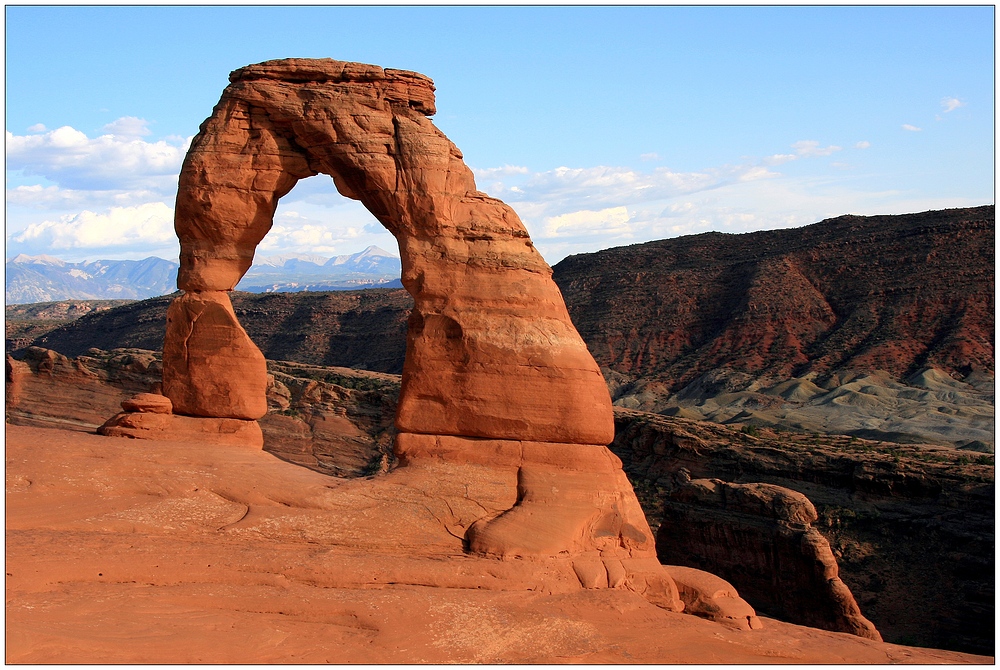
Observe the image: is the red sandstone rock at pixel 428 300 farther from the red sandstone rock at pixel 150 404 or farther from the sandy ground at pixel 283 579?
the sandy ground at pixel 283 579

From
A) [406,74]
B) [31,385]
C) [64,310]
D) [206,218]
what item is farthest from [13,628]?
[64,310]

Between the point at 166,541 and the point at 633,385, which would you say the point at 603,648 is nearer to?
the point at 166,541

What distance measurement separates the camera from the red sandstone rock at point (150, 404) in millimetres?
17422

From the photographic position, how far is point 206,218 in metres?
17.3

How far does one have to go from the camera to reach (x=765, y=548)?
83.6 feet

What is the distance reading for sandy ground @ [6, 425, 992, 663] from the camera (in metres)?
11.4

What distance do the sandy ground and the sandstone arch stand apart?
0.87m

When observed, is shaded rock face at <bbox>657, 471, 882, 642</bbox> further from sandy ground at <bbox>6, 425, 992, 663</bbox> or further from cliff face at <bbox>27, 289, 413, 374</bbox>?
cliff face at <bbox>27, 289, 413, 374</bbox>

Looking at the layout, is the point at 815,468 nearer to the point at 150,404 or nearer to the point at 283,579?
the point at 150,404

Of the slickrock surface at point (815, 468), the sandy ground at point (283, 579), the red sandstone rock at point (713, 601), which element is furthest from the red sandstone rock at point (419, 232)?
the slickrock surface at point (815, 468)

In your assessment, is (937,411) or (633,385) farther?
(633,385)

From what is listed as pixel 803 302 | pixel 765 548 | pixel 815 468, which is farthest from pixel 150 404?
pixel 803 302

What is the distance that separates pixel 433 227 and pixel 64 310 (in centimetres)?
12030

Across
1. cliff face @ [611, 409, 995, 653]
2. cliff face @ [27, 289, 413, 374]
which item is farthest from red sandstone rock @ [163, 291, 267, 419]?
cliff face @ [27, 289, 413, 374]
